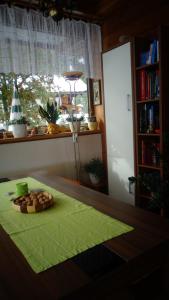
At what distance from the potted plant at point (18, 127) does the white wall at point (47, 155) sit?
116mm

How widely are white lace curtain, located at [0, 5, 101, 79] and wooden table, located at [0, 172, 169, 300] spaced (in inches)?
85.3

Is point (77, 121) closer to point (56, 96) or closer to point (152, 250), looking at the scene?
point (56, 96)

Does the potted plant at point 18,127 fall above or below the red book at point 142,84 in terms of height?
below

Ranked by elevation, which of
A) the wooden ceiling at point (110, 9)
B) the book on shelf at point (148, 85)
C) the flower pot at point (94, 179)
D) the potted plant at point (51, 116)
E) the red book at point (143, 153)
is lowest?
the flower pot at point (94, 179)

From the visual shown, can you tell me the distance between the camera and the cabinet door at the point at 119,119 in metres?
2.54

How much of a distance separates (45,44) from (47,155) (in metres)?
1.31

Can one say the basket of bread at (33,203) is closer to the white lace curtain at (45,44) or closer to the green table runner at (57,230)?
the green table runner at (57,230)

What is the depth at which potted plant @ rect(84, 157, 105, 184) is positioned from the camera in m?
3.09

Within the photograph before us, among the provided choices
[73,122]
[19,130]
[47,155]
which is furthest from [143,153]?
[19,130]

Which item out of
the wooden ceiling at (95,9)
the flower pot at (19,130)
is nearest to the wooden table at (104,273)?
the flower pot at (19,130)

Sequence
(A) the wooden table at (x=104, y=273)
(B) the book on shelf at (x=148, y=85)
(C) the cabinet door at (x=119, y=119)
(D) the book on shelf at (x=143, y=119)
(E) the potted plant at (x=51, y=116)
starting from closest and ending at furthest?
(A) the wooden table at (x=104, y=273) < (B) the book on shelf at (x=148, y=85) < (D) the book on shelf at (x=143, y=119) < (C) the cabinet door at (x=119, y=119) < (E) the potted plant at (x=51, y=116)

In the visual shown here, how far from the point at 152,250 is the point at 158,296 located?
218 mm

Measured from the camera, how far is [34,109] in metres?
3.05

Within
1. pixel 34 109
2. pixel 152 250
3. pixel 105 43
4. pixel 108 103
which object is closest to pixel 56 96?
pixel 34 109
